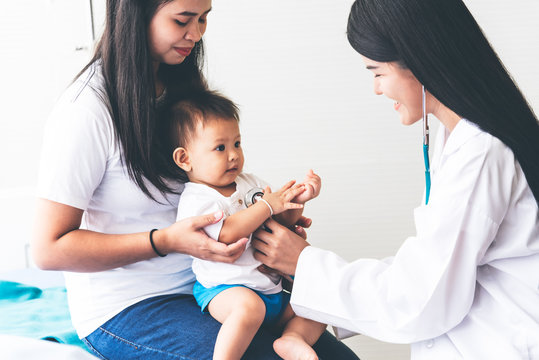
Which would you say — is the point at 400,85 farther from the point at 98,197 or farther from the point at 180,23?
the point at 98,197

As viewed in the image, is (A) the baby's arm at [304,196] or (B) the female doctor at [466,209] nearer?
(B) the female doctor at [466,209]

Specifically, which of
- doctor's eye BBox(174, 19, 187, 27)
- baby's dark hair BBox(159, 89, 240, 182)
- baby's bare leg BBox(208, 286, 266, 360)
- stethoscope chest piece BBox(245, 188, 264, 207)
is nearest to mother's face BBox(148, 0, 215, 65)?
doctor's eye BBox(174, 19, 187, 27)

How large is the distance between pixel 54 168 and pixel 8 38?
1973 mm

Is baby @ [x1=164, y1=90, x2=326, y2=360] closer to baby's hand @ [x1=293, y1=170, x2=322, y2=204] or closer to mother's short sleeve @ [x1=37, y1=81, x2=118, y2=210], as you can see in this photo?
baby's hand @ [x1=293, y1=170, x2=322, y2=204]

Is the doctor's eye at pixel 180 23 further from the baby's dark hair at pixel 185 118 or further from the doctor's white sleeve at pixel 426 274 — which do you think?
the doctor's white sleeve at pixel 426 274

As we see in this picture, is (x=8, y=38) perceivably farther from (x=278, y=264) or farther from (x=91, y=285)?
(x=278, y=264)

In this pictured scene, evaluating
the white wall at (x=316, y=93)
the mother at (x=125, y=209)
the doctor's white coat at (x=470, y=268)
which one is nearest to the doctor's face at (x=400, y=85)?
the doctor's white coat at (x=470, y=268)

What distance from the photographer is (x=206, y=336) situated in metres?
1.36

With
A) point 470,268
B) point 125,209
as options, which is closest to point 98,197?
point 125,209

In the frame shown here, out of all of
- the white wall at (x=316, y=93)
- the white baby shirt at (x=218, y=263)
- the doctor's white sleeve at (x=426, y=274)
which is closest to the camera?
the doctor's white sleeve at (x=426, y=274)

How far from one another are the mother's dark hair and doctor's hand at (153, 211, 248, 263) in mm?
126

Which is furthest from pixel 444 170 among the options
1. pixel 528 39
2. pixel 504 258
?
pixel 528 39

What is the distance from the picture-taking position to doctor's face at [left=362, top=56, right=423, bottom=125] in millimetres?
1330

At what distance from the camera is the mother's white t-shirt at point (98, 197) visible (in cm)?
131
